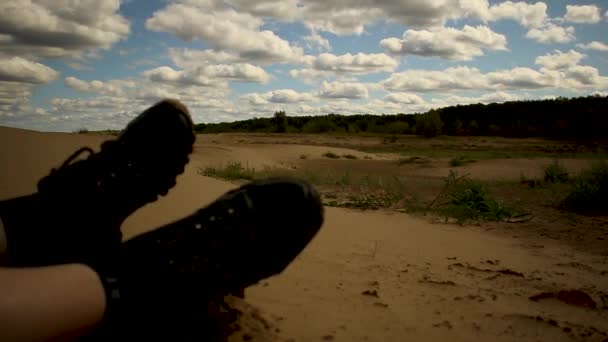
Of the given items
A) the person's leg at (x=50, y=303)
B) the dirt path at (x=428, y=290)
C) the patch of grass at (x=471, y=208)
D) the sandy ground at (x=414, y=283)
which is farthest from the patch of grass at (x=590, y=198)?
the person's leg at (x=50, y=303)

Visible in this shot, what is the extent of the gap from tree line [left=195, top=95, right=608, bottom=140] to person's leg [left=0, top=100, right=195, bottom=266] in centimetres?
3304

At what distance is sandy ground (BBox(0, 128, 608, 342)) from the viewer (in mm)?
1430

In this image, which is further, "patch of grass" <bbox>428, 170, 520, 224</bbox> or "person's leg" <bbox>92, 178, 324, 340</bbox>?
"patch of grass" <bbox>428, 170, 520, 224</bbox>

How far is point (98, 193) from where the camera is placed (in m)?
1.29

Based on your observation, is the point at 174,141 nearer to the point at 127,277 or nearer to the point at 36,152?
the point at 127,277

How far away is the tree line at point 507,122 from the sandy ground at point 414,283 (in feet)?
102

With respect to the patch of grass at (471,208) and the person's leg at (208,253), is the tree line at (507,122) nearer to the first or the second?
the patch of grass at (471,208)

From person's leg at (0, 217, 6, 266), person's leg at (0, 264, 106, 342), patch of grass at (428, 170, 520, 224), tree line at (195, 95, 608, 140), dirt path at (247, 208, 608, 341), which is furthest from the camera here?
tree line at (195, 95, 608, 140)

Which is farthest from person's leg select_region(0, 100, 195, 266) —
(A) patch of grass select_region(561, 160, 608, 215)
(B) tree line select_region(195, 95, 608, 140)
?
(B) tree line select_region(195, 95, 608, 140)

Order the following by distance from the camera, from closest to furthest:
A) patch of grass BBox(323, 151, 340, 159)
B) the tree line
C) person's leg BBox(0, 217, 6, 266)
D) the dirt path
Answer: person's leg BBox(0, 217, 6, 266), the dirt path, patch of grass BBox(323, 151, 340, 159), the tree line

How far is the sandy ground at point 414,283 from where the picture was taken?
1430 mm

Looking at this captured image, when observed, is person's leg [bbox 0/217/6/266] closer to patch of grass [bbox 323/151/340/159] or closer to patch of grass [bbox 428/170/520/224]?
patch of grass [bbox 428/170/520/224]

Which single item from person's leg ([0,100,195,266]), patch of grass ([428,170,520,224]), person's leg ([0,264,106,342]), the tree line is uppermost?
the tree line

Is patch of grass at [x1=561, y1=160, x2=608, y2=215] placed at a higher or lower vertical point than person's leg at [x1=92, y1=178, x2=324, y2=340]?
lower
